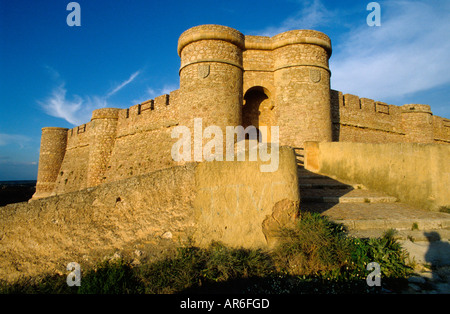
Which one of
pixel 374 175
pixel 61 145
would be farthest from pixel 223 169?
pixel 61 145

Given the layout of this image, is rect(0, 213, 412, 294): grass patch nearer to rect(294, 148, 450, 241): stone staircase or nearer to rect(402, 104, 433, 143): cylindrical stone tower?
rect(294, 148, 450, 241): stone staircase

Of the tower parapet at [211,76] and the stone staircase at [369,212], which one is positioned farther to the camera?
the tower parapet at [211,76]

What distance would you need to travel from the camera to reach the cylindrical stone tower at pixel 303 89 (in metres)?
10.1

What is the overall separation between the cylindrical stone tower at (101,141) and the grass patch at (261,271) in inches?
544

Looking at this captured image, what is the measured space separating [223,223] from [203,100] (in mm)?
7563

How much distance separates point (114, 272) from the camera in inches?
90.4

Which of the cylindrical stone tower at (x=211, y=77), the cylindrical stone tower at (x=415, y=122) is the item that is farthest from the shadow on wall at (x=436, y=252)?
the cylindrical stone tower at (x=415, y=122)

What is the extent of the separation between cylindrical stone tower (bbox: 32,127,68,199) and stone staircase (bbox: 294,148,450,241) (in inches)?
863

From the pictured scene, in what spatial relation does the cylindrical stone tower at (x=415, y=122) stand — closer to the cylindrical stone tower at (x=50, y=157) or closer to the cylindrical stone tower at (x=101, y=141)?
the cylindrical stone tower at (x=101, y=141)

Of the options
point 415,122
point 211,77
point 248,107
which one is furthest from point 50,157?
point 415,122

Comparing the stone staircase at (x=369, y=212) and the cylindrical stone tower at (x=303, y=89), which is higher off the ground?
the cylindrical stone tower at (x=303, y=89)

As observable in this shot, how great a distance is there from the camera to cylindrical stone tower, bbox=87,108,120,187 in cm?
1517

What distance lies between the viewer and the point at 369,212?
155 inches

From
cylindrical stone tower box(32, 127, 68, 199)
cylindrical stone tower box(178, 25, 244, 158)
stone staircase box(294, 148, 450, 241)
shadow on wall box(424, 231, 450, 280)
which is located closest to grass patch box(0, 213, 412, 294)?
shadow on wall box(424, 231, 450, 280)
